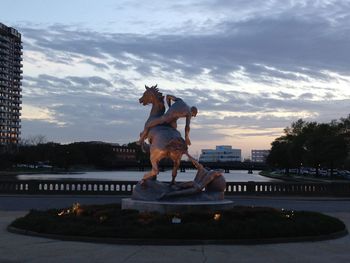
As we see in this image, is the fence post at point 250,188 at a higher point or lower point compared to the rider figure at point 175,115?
lower

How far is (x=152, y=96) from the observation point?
1978cm

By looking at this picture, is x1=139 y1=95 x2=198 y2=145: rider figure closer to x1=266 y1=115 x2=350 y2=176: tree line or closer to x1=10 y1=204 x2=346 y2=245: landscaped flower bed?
x1=10 y1=204 x2=346 y2=245: landscaped flower bed

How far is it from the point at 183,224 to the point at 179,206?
299 centimetres

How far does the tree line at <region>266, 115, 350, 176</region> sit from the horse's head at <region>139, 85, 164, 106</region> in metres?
73.1

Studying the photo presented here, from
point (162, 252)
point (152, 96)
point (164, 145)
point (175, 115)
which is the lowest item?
point (162, 252)

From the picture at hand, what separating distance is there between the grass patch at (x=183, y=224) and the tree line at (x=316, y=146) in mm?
75432

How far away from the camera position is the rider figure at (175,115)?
62.5ft

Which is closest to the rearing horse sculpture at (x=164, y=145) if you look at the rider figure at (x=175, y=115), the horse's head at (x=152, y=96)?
the rider figure at (x=175, y=115)

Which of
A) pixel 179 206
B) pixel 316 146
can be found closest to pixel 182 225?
pixel 179 206

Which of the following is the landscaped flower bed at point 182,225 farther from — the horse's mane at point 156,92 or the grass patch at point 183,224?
the horse's mane at point 156,92

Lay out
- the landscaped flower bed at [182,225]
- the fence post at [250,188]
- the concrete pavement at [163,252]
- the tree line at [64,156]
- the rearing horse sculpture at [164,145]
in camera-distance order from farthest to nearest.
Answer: the tree line at [64,156] → the fence post at [250,188] → the rearing horse sculpture at [164,145] → the landscaped flower bed at [182,225] → the concrete pavement at [163,252]

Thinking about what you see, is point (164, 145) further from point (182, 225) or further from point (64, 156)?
point (64, 156)

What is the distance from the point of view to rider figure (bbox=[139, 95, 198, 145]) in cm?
1905

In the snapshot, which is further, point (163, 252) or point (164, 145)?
point (164, 145)
